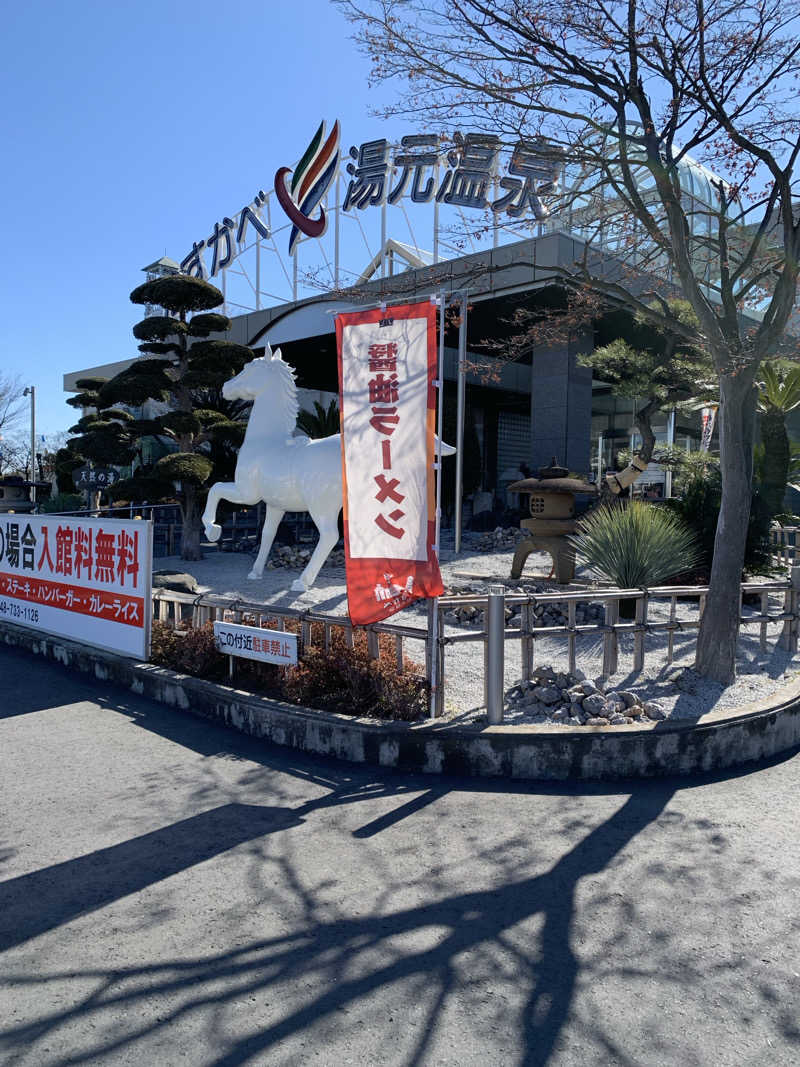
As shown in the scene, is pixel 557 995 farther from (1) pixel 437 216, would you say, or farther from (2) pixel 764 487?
(1) pixel 437 216

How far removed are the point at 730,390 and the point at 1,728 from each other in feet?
20.0

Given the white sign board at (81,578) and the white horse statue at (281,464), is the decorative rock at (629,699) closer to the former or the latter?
the white sign board at (81,578)

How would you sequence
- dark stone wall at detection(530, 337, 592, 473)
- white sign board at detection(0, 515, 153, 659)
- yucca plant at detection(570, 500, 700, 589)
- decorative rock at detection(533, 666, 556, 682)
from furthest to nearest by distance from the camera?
dark stone wall at detection(530, 337, 592, 473)
yucca plant at detection(570, 500, 700, 589)
white sign board at detection(0, 515, 153, 659)
decorative rock at detection(533, 666, 556, 682)

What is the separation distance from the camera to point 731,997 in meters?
2.58

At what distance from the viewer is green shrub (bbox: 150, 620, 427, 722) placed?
5.07m

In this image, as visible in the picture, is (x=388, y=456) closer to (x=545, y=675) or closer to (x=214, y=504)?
(x=545, y=675)

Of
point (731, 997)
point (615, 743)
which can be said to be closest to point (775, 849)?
point (615, 743)

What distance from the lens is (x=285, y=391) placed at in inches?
418

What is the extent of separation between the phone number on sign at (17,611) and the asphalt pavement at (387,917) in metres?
4.03

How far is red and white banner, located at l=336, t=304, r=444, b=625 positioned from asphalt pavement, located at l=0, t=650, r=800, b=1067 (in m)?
1.23

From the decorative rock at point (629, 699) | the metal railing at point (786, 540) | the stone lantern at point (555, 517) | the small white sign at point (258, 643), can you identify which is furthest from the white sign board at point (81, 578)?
the metal railing at point (786, 540)

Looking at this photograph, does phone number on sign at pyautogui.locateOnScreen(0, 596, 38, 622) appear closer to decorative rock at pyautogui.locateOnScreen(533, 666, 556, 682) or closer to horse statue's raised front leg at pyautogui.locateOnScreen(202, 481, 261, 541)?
horse statue's raised front leg at pyautogui.locateOnScreen(202, 481, 261, 541)

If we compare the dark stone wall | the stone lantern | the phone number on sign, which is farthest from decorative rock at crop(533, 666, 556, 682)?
the dark stone wall

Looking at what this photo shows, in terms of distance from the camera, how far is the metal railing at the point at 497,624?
4941mm
